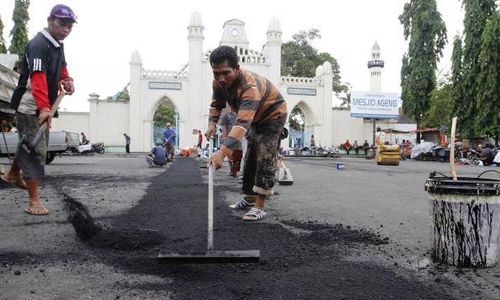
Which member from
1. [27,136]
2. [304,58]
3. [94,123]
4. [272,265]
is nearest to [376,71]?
[304,58]

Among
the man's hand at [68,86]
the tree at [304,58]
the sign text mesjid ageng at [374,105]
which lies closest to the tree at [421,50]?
the sign text mesjid ageng at [374,105]

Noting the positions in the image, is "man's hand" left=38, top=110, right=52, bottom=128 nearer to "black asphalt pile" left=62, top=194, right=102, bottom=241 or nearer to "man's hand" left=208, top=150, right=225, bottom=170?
"black asphalt pile" left=62, top=194, right=102, bottom=241

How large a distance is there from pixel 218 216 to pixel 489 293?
3.01m

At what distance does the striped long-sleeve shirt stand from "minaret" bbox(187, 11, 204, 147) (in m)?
35.4

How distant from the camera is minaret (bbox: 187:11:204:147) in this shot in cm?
4056

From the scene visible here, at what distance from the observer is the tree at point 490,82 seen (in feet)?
93.3

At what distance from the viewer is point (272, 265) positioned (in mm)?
3355

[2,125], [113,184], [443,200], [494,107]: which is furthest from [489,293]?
[494,107]

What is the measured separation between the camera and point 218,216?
5258mm

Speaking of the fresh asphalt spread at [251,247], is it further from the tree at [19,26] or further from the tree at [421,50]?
the tree at [19,26]

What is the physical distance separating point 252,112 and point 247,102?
0.11 m

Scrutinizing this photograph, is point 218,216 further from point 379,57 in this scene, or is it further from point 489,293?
point 379,57

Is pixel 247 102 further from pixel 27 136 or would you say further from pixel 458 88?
pixel 458 88

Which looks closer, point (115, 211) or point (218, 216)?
point (218, 216)
